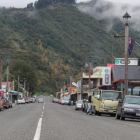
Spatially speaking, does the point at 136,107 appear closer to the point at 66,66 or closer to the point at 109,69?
the point at 109,69

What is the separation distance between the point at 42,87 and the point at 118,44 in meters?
54.4

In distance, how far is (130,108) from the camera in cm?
1897

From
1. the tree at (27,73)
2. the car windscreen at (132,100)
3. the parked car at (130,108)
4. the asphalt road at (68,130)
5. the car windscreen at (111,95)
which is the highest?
the tree at (27,73)

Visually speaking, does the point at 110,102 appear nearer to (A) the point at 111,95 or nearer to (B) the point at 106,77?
(A) the point at 111,95

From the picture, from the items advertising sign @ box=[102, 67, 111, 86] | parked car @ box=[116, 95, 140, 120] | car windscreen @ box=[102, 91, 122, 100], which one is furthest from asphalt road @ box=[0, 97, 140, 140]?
advertising sign @ box=[102, 67, 111, 86]

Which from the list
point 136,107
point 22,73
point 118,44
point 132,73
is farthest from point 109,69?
point 118,44

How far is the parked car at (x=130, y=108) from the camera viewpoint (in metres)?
18.9

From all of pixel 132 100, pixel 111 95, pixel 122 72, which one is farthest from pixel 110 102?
pixel 122 72

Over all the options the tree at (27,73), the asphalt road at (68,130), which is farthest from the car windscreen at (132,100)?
the tree at (27,73)

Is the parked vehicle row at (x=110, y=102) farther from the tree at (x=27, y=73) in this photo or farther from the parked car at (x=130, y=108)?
the tree at (x=27, y=73)

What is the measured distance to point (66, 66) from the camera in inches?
7795

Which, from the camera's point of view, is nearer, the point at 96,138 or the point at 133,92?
the point at 96,138

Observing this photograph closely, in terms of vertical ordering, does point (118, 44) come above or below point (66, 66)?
above

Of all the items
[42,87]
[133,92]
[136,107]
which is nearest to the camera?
[136,107]
